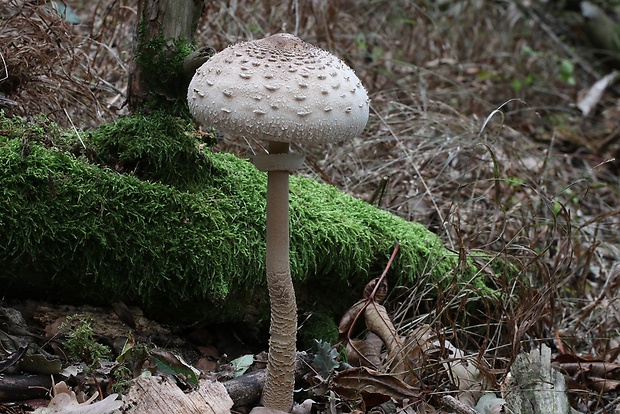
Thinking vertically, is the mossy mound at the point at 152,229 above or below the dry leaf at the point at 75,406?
above

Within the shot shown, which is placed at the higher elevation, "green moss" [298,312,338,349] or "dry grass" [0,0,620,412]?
"dry grass" [0,0,620,412]

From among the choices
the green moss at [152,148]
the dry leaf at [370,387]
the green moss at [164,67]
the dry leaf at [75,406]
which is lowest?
the dry leaf at [370,387]

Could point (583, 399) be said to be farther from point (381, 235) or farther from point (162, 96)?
point (162, 96)

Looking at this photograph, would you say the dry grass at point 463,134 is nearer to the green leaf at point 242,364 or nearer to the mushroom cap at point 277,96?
the green leaf at point 242,364

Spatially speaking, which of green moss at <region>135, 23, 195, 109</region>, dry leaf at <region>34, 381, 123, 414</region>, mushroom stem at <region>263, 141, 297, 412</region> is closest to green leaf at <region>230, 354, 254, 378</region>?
mushroom stem at <region>263, 141, 297, 412</region>

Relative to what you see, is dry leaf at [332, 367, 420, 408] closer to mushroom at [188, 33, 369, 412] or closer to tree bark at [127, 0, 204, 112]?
mushroom at [188, 33, 369, 412]

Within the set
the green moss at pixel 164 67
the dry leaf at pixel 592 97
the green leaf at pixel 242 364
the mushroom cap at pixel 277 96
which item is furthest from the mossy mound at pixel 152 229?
the dry leaf at pixel 592 97

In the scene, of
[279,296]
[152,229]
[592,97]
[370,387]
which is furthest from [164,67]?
[592,97]
